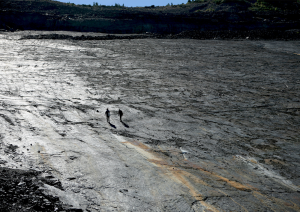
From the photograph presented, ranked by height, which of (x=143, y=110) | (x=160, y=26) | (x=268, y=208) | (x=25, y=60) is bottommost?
(x=268, y=208)

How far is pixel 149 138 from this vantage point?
222 inches

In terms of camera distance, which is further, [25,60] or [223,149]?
[25,60]

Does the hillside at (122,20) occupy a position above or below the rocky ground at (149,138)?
above

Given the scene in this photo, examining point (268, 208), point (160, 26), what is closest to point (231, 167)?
point (268, 208)

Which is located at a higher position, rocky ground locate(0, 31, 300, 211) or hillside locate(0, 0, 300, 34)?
hillside locate(0, 0, 300, 34)

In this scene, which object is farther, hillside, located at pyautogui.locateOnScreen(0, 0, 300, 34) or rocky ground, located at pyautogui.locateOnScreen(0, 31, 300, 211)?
hillside, located at pyautogui.locateOnScreen(0, 0, 300, 34)

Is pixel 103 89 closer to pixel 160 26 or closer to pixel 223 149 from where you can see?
pixel 223 149

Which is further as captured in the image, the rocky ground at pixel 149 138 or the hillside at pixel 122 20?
the hillside at pixel 122 20

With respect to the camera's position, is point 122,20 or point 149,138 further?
point 122,20

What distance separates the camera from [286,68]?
39.9ft

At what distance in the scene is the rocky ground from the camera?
147 inches

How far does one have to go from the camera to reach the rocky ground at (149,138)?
3.74 m

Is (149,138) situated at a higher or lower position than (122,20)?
lower

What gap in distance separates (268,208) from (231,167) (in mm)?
1065
